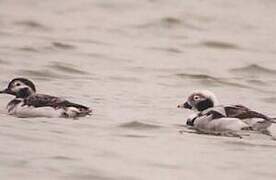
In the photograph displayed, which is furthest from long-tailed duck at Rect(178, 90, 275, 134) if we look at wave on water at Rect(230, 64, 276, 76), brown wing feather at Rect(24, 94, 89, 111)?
wave on water at Rect(230, 64, 276, 76)

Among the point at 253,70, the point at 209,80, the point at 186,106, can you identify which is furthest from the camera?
the point at 253,70

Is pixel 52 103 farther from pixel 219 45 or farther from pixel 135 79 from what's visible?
pixel 219 45

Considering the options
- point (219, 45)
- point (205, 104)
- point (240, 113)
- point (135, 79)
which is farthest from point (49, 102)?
point (219, 45)

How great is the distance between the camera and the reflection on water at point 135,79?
11.7 meters

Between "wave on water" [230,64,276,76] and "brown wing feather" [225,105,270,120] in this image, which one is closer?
"brown wing feather" [225,105,270,120]

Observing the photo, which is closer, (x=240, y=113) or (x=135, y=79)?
(x=240, y=113)

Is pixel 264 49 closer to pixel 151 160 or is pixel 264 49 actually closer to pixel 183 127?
pixel 183 127

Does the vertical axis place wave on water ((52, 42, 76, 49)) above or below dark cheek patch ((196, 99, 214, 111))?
above

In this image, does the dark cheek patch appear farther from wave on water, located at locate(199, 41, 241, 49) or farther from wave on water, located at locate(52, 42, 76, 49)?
wave on water, located at locate(199, 41, 241, 49)

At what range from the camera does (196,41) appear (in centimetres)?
2222

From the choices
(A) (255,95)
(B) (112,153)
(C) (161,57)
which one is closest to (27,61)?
(C) (161,57)

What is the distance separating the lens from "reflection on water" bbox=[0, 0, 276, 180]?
1166 cm

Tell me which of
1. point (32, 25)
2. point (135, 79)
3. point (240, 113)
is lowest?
point (240, 113)

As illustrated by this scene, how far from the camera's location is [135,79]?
17672 millimetres
